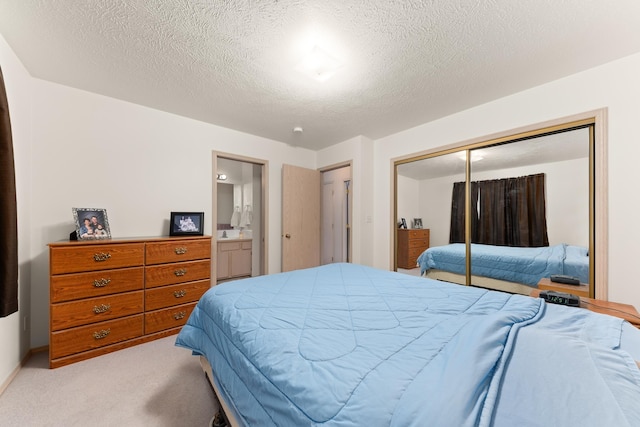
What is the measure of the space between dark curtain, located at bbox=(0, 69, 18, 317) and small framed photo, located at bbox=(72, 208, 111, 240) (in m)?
0.94

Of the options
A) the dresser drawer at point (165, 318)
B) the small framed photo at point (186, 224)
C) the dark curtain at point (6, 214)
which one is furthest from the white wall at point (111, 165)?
the dark curtain at point (6, 214)

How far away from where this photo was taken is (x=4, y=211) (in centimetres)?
135

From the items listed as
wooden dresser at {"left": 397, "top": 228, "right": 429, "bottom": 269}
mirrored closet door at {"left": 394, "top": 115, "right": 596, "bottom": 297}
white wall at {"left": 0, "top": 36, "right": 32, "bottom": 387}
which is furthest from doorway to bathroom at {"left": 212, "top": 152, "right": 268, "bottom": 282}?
mirrored closet door at {"left": 394, "top": 115, "right": 596, "bottom": 297}

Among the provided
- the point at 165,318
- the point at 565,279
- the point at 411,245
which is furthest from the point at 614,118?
the point at 165,318

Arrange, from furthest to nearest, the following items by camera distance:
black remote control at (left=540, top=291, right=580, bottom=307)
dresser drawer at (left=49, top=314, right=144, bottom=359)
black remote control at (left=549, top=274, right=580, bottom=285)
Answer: black remote control at (left=549, top=274, right=580, bottom=285), dresser drawer at (left=49, top=314, right=144, bottom=359), black remote control at (left=540, top=291, right=580, bottom=307)

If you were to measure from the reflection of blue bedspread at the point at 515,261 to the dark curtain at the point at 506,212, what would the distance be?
0.09m

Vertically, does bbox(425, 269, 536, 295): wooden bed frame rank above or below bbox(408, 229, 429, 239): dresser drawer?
below

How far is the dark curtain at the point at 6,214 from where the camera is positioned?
134cm

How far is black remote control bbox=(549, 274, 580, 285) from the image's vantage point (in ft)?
6.88

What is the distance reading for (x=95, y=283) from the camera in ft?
7.02

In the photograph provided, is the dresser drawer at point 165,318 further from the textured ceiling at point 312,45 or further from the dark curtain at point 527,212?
the dark curtain at point 527,212

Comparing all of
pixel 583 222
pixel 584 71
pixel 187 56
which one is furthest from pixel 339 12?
pixel 583 222

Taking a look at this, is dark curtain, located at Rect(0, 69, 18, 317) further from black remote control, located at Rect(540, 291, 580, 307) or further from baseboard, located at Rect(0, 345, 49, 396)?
black remote control, located at Rect(540, 291, 580, 307)

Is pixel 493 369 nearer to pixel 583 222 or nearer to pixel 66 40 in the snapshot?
pixel 583 222
